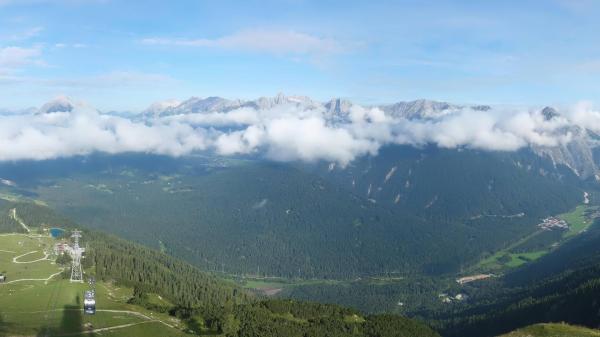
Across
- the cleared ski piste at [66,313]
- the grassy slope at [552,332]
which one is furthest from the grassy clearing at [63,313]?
the grassy slope at [552,332]

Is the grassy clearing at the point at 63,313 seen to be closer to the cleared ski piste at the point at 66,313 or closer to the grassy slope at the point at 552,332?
the cleared ski piste at the point at 66,313

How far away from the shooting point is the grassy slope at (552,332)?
→ 451 ft

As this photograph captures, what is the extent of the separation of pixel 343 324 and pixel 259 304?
2875cm

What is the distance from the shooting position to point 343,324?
15738cm

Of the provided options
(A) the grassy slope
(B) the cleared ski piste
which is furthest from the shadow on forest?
(A) the grassy slope

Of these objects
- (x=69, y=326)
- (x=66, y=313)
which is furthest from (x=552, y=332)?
(x=66, y=313)

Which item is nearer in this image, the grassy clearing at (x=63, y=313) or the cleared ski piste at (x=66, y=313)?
the cleared ski piste at (x=66, y=313)

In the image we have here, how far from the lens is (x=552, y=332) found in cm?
14025

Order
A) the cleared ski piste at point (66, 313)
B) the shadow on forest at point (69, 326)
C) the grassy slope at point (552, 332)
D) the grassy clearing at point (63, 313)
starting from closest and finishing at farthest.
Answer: the shadow on forest at point (69, 326)
the cleared ski piste at point (66, 313)
the grassy clearing at point (63, 313)
the grassy slope at point (552, 332)

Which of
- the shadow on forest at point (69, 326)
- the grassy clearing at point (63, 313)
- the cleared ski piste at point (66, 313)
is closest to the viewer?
the shadow on forest at point (69, 326)

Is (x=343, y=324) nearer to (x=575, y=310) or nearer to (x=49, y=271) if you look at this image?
(x=575, y=310)

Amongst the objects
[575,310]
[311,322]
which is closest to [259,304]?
[311,322]

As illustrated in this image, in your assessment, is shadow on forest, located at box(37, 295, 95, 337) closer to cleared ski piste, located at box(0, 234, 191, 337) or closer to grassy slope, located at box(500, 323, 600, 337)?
cleared ski piste, located at box(0, 234, 191, 337)

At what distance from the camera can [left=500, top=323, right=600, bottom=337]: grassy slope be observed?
138 metres
